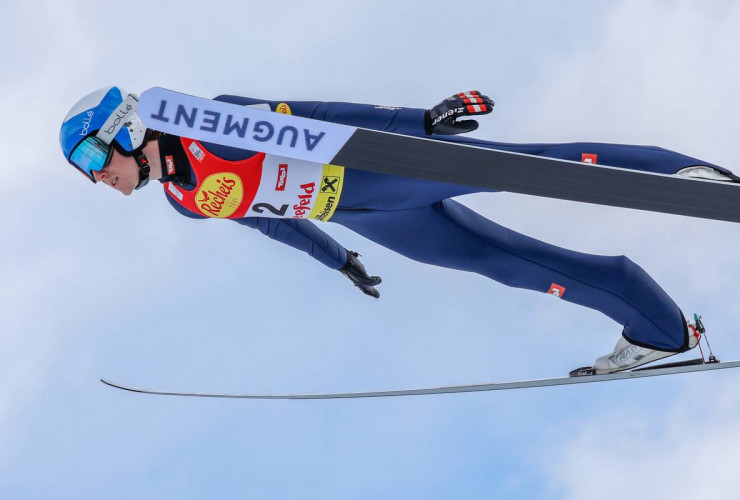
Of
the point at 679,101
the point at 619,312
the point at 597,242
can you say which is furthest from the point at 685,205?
Result: the point at 679,101

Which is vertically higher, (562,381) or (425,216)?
(425,216)

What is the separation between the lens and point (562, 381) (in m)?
3.18

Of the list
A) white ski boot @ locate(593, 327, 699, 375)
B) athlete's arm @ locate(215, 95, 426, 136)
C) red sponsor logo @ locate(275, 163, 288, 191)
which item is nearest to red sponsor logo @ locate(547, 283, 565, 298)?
white ski boot @ locate(593, 327, 699, 375)

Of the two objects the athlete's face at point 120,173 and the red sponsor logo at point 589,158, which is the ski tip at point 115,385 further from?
the red sponsor logo at point 589,158

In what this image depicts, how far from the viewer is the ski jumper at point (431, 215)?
2711 mm

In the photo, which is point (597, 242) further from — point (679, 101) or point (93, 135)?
point (93, 135)

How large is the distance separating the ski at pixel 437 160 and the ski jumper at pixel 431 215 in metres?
0.23

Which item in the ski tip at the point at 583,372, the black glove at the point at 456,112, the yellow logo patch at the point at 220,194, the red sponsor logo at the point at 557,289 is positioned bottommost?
the ski tip at the point at 583,372

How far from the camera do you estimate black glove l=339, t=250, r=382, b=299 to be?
3.40 m

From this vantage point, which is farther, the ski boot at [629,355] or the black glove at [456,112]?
the ski boot at [629,355]

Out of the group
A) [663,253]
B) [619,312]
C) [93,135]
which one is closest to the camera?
[93,135]

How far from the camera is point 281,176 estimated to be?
276 cm

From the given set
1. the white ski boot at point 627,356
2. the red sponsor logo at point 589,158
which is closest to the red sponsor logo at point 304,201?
the red sponsor logo at point 589,158

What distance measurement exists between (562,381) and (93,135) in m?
1.85
